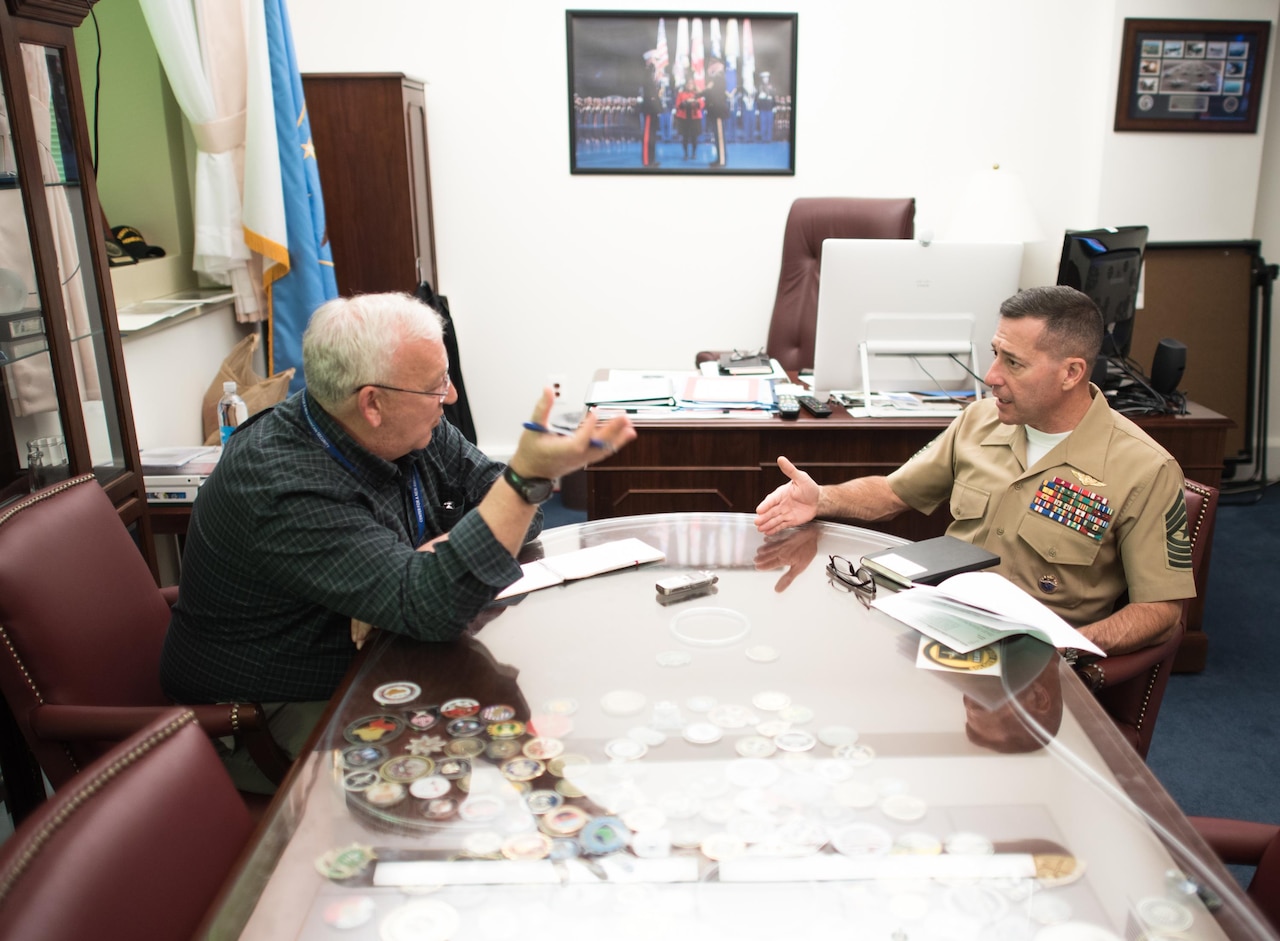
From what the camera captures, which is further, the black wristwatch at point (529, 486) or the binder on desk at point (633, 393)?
the binder on desk at point (633, 393)

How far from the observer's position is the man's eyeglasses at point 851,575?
1714mm

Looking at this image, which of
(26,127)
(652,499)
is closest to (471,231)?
(652,499)

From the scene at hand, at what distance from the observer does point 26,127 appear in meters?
1.87

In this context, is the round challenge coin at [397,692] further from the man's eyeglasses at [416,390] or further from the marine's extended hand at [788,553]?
the marine's extended hand at [788,553]

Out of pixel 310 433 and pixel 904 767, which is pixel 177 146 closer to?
pixel 310 433

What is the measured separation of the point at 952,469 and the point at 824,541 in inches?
17.2

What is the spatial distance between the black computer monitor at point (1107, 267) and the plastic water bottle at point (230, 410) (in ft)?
8.20

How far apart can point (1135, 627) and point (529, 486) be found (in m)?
1.10

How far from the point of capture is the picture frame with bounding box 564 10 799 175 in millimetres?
4207

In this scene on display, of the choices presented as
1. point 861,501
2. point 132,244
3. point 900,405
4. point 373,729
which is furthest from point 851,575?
point 132,244

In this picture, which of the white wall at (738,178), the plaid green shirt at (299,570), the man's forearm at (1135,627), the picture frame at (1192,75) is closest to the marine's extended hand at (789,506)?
the man's forearm at (1135,627)

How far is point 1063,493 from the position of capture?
75.1 inches

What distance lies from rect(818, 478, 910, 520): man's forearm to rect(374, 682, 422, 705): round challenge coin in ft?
3.24

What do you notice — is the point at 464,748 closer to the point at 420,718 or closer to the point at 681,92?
the point at 420,718
